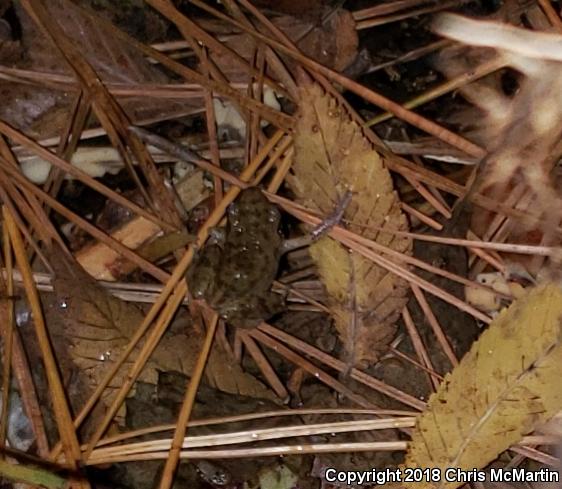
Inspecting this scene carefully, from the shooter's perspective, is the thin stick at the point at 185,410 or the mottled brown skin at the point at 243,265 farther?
the mottled brown skin at the point at 243,265

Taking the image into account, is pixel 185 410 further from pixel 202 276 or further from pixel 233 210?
pixel 233 210

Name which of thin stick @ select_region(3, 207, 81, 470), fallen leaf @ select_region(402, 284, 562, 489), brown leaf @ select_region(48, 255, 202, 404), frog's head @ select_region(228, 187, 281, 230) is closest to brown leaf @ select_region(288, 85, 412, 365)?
frog's head @ select_region(228, 187, 281, 230)

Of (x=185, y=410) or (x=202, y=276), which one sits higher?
(x=202, y=276)

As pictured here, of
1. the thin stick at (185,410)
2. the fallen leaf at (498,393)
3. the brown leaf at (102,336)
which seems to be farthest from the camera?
the brown leaf at (102,336)

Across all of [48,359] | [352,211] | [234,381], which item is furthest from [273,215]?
[48,359]

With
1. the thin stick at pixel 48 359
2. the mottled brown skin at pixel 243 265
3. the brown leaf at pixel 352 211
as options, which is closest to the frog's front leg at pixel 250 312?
the mottled brown skin at pixel 243 265

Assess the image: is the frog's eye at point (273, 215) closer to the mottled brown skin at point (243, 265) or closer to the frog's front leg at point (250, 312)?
the mottled brown skin at point (243, 265)
